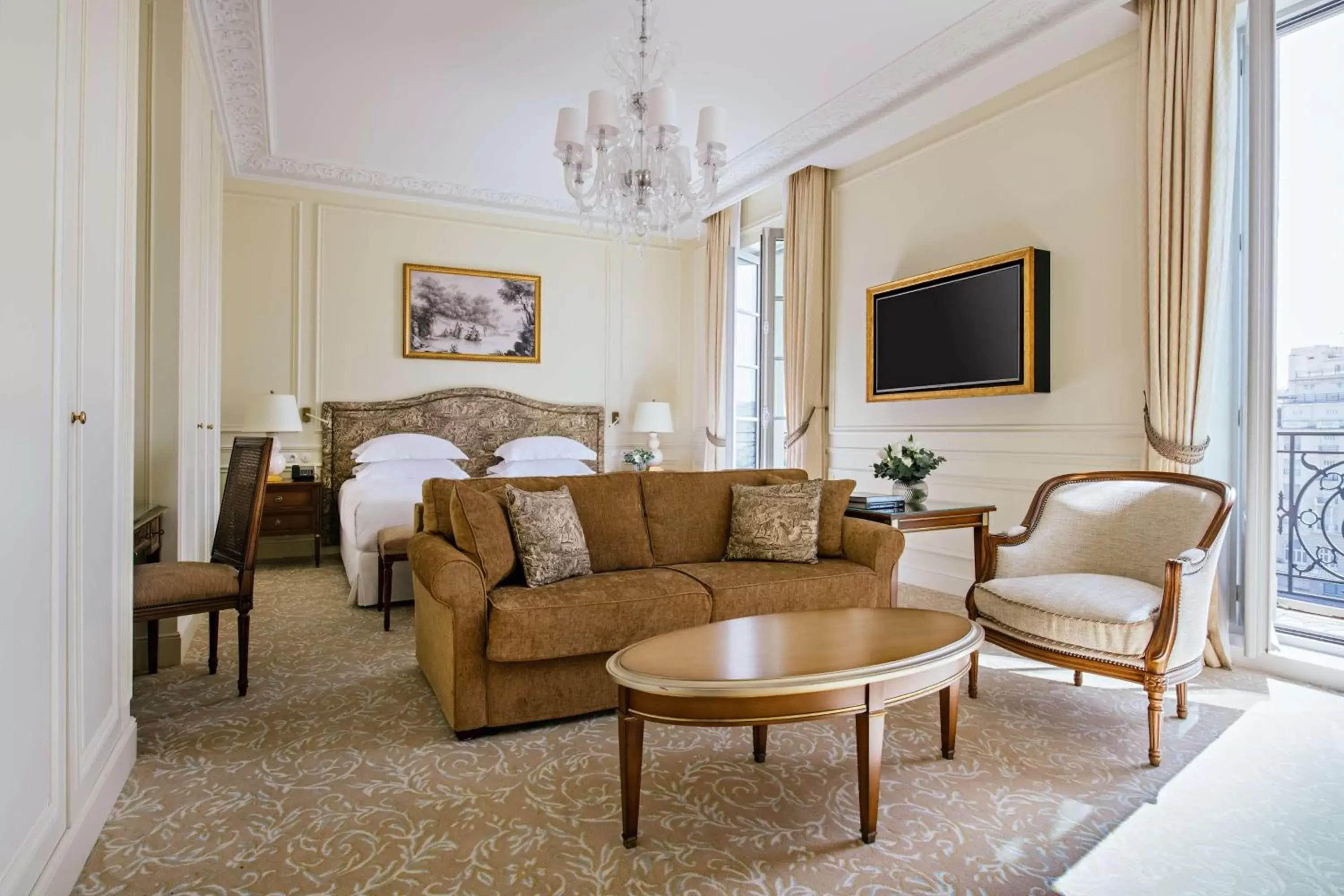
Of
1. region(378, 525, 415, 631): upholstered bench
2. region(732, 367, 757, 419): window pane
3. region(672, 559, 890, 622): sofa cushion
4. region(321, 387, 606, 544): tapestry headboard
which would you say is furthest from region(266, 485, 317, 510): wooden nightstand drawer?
region(732, 367, 757, 419): window pane

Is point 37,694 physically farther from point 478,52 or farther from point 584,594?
point 478,52

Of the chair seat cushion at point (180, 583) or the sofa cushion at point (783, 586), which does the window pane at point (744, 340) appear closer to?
the sofa cushion at point (783, 586)

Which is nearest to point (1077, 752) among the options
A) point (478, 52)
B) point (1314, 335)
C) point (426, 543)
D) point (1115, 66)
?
point (1314, 335)

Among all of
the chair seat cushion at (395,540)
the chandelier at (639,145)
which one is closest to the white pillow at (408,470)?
the chair seat cushion at (395,540)

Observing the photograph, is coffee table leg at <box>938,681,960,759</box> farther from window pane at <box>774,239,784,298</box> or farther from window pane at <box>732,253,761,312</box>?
window pane at <box>732,253,761,312</box>

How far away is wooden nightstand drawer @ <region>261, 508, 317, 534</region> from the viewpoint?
5.23 metres

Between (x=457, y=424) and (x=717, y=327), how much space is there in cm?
250

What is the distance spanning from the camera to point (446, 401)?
6129mm

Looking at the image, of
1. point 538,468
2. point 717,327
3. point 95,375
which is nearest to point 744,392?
point 717,327

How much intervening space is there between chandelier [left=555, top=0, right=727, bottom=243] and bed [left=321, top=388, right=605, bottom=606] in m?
2.20

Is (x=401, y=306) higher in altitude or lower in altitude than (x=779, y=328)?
higher

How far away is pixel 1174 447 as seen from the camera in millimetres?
3217

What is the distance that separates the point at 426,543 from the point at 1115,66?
4.00m

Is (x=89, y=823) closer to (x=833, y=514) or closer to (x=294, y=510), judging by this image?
(x=833, y=514)
